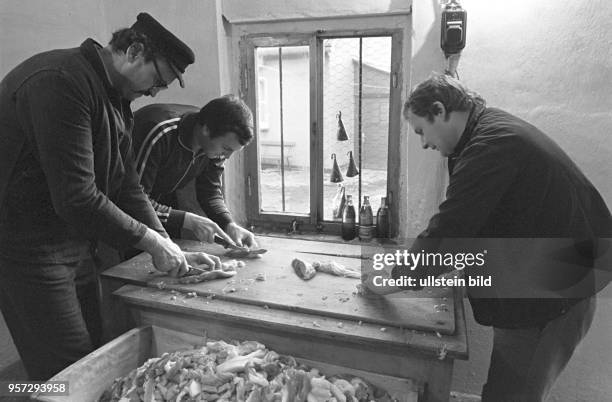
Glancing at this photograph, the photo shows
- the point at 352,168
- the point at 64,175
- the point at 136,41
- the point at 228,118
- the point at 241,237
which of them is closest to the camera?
the point at 64,175

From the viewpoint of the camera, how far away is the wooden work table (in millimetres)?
1221

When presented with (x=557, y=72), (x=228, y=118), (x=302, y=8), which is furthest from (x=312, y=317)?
(x=302, y=8)

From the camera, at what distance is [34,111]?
1.23 metres

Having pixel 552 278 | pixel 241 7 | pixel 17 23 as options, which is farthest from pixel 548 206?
pixel 17 23

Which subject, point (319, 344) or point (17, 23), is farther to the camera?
point (17, 23)

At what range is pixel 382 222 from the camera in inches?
94.5

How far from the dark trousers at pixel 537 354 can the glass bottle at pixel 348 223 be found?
3.50ft

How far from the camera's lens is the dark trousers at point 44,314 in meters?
1.38

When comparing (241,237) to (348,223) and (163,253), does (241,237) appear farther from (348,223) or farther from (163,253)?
(348,223)

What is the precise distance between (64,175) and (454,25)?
1.69 m

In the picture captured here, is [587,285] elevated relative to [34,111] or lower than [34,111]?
lower

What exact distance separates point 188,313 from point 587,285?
1.30 m

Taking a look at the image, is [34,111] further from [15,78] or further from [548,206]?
[548,206]

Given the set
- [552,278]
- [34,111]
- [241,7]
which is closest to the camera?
[34,111]
